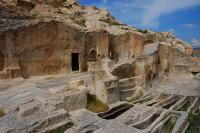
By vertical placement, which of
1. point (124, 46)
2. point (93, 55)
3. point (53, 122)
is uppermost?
point (124, 46)

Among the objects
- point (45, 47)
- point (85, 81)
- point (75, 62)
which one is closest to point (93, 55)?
point (75, 62)

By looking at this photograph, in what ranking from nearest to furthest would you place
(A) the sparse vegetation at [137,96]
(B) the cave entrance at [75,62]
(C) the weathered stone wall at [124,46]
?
(A) the sparse vegetation at [137,96] → (B) the cave entrance at [75,62] → (C) the weathered stone wall at [124,46]

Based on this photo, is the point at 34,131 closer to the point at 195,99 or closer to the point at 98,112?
the point at 98,112

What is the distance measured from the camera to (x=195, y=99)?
12.3 meters

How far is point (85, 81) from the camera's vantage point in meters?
13.3

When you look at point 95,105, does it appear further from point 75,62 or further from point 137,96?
point 75,62

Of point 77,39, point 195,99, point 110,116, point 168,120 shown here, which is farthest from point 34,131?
point 77,39

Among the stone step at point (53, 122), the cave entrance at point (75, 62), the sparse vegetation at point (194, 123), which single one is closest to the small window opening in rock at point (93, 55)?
the cave entrance at point (75, 62)

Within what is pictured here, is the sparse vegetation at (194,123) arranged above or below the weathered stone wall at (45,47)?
below

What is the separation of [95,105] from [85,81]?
3607 millimetres

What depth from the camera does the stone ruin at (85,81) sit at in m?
7.79

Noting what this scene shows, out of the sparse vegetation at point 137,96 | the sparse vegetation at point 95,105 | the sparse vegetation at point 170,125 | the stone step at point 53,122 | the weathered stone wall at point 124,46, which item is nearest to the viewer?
the stone step at point 53,122

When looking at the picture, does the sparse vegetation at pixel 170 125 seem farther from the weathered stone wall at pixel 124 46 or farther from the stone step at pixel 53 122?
the weathered stone wall at pixel 124 46

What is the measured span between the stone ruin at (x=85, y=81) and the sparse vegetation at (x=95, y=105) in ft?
0.62
